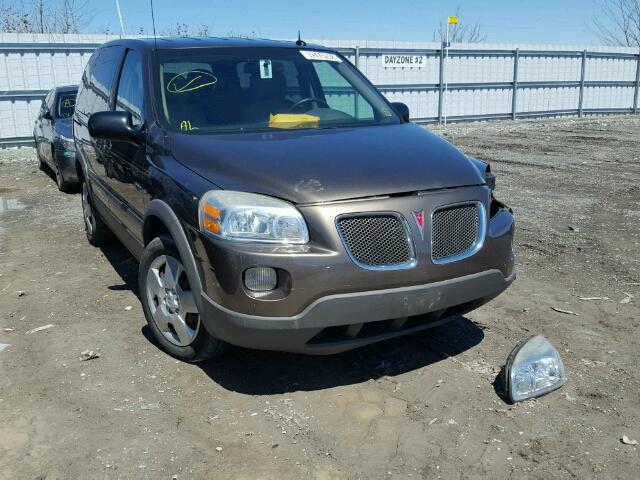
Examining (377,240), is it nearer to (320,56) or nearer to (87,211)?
(320,56)

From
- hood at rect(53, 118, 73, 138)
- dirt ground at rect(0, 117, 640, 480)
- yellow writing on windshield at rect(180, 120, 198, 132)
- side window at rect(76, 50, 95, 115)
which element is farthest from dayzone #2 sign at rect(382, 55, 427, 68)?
yellow writing on windshield at rect(180, 120, 198, 132)

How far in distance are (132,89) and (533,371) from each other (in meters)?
3.20

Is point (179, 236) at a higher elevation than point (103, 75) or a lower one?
lower

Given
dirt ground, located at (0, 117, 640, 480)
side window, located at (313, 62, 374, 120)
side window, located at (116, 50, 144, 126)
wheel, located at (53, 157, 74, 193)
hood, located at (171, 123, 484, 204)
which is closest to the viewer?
dirt ground, located at (0, 117, 640, 480)

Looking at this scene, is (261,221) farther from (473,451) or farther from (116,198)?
(116,198)

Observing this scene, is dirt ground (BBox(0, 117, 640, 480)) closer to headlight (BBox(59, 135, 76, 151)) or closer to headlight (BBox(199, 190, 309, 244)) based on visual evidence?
headlight (BBox(199, 190, 309, 244))

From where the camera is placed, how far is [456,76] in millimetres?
19234

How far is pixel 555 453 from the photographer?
2.93 m

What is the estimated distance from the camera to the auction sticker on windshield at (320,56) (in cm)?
476

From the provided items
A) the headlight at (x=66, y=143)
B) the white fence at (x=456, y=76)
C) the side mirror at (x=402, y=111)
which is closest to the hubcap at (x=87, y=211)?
the headlight at (x=66, y=143)

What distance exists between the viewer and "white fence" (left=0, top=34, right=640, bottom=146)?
14.2m

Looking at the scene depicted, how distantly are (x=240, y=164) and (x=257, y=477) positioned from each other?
1.54 m

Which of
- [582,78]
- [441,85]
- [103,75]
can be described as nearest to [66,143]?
[103,75]

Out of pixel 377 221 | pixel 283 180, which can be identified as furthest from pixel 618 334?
pixel 283 180
